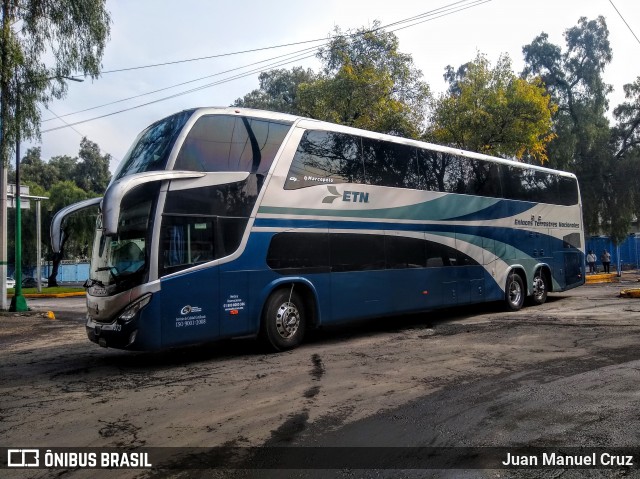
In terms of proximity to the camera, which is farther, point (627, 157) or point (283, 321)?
point (627, 157)

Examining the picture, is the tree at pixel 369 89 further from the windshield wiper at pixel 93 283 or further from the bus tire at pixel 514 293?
the windshield wiper at pixel 93 283

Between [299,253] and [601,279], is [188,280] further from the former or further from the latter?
[601,279]

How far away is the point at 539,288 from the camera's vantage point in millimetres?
15398

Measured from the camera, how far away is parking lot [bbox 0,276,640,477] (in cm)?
470

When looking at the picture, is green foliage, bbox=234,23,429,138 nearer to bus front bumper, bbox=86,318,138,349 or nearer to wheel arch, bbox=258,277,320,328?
wheel arch, bbox=258,277,320,328

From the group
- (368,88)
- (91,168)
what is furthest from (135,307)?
(91,168)

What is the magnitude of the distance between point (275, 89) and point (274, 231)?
42523 millimetres

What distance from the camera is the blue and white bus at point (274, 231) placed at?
7660mm

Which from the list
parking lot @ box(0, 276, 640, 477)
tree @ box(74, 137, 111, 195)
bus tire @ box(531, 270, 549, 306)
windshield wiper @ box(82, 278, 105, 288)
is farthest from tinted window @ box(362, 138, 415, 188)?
tree @ box(74, 137, 111, 195)

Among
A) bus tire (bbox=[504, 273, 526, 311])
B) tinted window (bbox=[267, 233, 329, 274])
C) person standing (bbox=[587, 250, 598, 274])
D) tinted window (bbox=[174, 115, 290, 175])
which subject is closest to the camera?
tinted window (bbox=[174, 115, 290, 175])

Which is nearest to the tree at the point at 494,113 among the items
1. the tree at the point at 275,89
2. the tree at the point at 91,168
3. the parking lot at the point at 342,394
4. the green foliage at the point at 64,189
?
the parking lot at the point at 342,394

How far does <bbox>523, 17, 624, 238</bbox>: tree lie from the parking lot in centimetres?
2328

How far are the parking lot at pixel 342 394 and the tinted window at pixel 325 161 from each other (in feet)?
10.0

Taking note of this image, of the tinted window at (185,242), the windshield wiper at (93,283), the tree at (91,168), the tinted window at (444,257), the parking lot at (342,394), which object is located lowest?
the parking lot at (342,394)
